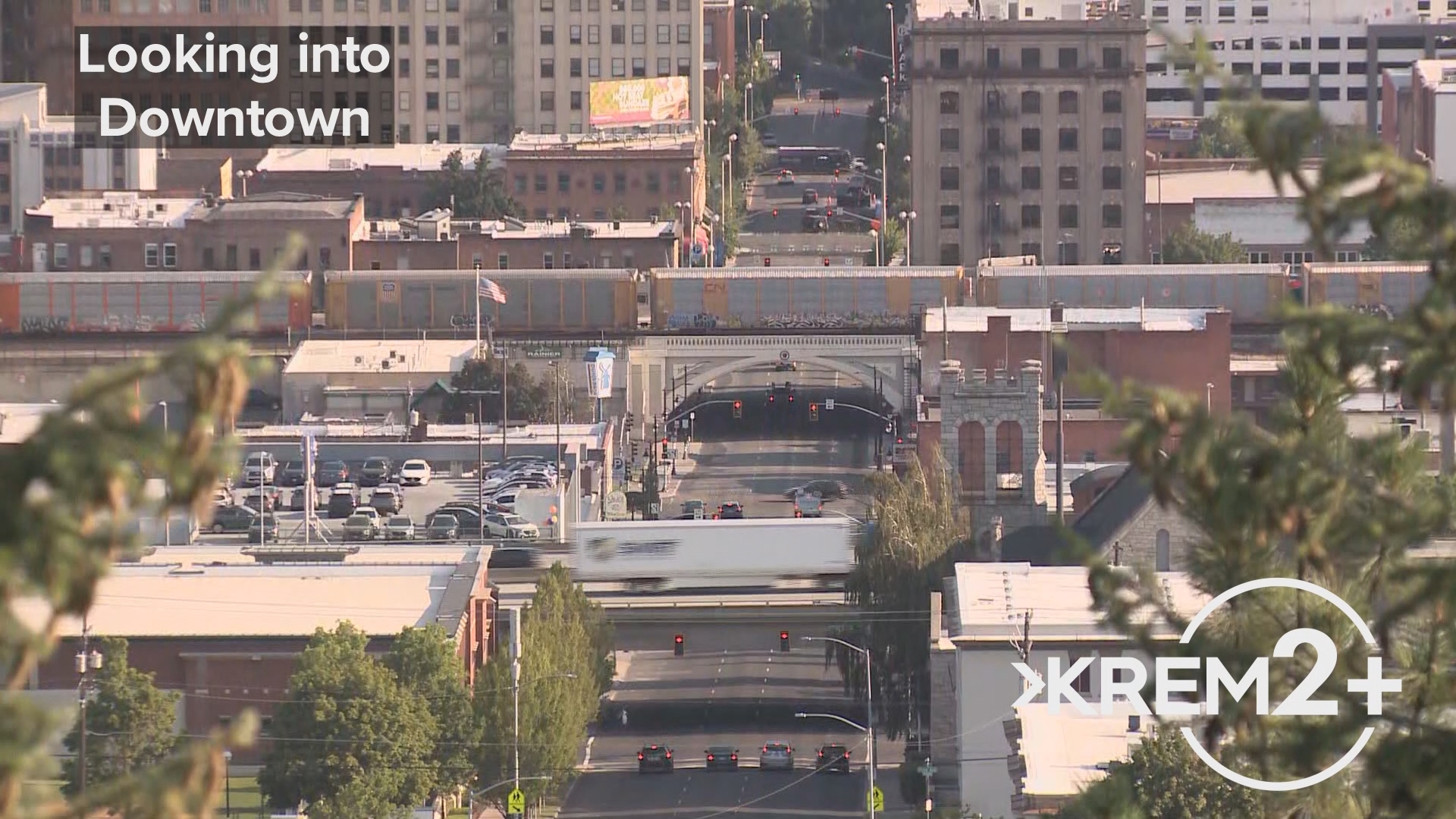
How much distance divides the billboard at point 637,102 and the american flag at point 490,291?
3984cm

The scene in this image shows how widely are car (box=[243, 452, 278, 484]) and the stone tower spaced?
1137 inches

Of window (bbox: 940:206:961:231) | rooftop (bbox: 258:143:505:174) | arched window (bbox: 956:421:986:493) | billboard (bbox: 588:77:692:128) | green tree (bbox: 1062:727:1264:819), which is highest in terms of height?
billboard (bbox: 588:77:692:128)

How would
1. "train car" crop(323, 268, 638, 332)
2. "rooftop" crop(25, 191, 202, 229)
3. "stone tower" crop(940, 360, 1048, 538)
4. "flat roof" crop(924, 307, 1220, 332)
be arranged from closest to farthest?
"stone tower" crop(940, 360, 1048, 538), "flat roof" crop(924, 307, 1220, 332), "train car" crop(323, 268, 638, 332), "rooftop" crop(25, 191, 202, 229)

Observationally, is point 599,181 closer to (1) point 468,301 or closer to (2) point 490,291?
(1) point 468,301

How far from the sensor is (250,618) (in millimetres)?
71125

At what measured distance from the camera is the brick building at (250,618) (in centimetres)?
6862

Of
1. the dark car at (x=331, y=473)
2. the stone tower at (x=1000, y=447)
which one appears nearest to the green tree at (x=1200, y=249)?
the dark car at (x=331, y=473)

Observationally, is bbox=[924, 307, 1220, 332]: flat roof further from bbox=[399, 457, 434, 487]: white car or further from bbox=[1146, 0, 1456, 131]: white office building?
bbox=[1146, 0, 1456, 131]: white office building

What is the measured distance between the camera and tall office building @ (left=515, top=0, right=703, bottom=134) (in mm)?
185625

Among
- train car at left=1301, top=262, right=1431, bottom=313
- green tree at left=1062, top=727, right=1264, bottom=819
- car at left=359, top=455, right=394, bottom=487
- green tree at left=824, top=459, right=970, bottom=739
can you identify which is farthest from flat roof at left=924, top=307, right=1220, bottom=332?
green tree at left=1062, top=727, right=1264, bottom=819

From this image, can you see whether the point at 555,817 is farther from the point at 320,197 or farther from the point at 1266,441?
the point at 320,197

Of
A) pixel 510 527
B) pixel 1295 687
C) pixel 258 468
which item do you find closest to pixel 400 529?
pixel 510 527

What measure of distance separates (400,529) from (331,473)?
48.8ft

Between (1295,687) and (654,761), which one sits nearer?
(1295,687)
